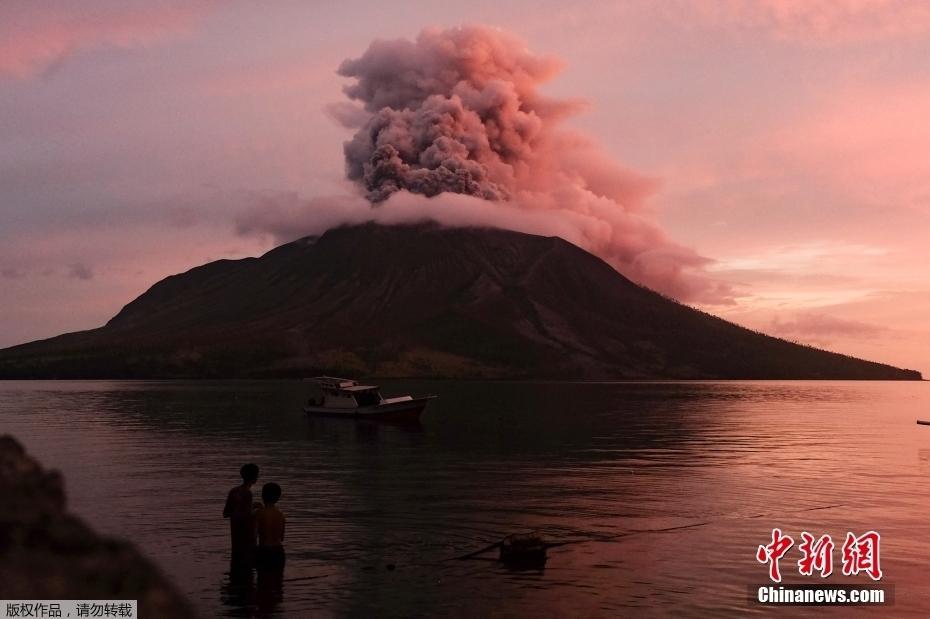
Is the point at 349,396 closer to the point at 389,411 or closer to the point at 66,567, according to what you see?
the point at 389,411

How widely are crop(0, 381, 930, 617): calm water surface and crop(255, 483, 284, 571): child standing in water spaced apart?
611mm

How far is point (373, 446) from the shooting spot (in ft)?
252

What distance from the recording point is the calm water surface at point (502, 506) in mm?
25969

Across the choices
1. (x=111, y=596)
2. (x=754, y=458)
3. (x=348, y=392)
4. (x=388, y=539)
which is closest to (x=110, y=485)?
(x=388, y=539)

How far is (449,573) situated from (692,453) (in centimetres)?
4578

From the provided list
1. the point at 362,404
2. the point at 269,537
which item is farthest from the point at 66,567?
the point at 362,404

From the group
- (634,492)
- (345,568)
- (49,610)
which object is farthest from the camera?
(634,492)

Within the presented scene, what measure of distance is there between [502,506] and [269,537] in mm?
16178

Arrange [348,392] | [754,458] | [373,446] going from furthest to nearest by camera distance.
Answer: [348,392]
[373,446]
[754,458]

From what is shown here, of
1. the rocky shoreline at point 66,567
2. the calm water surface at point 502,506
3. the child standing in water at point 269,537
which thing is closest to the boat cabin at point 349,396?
the calm water surface at point 502,506

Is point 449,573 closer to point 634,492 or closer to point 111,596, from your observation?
point 111,596

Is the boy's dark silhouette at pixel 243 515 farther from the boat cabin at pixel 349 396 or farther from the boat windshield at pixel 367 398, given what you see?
the boat windshield at pixel 367 398

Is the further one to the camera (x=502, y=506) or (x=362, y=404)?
(x=362, y=404)

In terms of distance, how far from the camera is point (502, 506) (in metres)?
41.8
